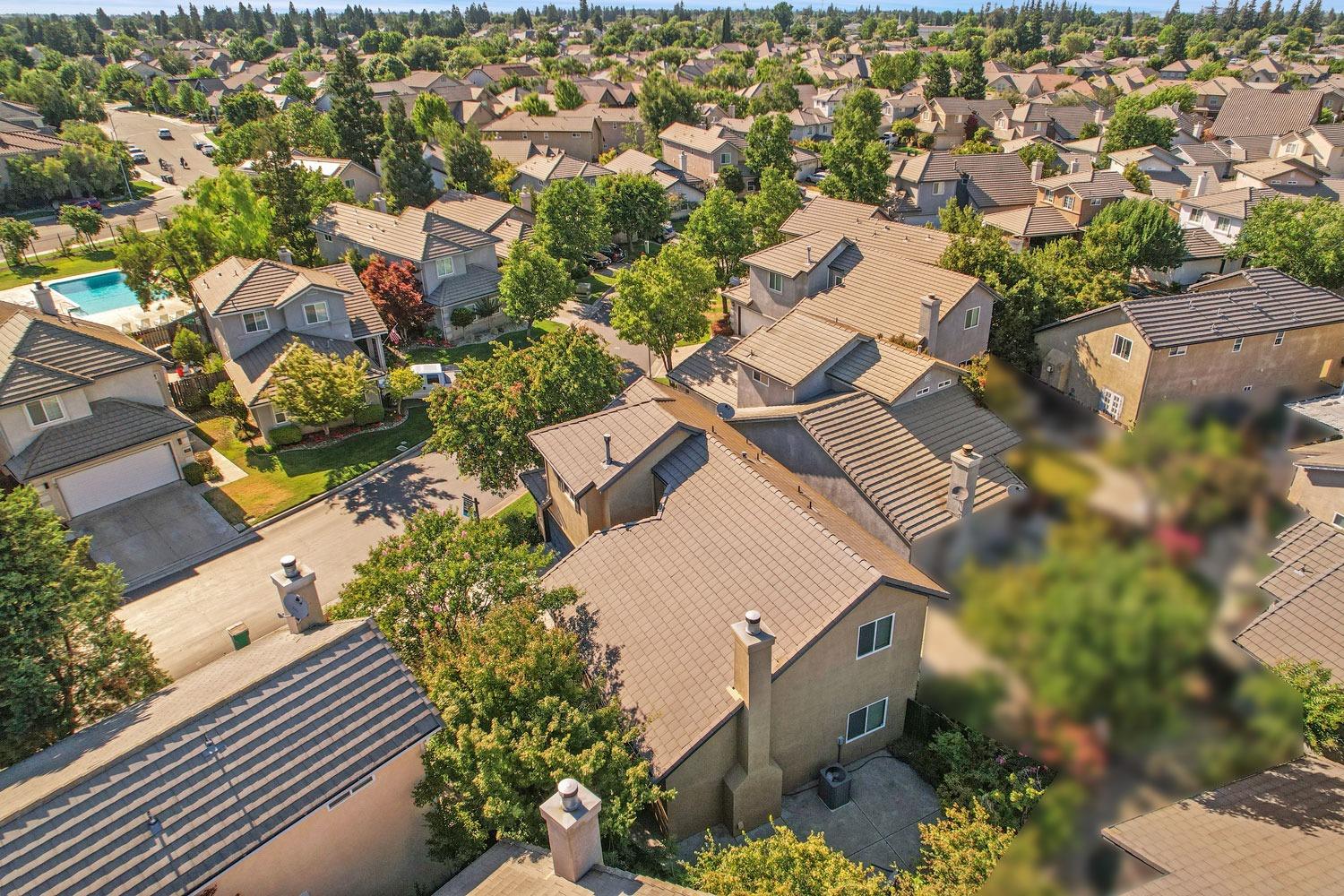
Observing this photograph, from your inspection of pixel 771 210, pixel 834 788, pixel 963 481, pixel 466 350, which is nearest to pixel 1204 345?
pixel 963 481

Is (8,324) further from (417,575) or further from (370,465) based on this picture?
(417,575)

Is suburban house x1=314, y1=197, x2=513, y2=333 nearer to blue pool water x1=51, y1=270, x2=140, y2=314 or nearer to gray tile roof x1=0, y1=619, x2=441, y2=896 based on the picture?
blue pool water x1=51, y1=270, x2=140, y2=314

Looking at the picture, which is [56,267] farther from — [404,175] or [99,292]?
[404,175]

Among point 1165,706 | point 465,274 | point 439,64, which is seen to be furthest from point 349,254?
point 439,64

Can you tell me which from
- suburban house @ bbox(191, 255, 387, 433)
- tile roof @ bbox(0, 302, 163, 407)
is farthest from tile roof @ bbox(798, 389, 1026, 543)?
tile roof @ bbox(0, 302, 163, 407)

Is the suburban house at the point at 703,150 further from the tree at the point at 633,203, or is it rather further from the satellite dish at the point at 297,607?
the satellite dish at the point at 297,607

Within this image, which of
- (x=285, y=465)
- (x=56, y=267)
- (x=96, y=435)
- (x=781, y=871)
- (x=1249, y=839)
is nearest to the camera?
(x=1249, y=839)

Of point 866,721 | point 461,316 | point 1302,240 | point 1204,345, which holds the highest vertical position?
point 1302,240
